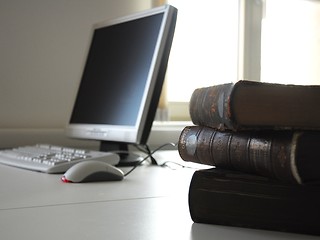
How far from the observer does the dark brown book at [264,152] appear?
0.46 metres

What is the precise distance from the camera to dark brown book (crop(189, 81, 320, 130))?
48 cm

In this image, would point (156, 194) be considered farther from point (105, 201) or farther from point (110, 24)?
point (110, 24)

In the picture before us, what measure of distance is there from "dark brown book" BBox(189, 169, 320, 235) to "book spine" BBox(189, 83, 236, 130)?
6cm

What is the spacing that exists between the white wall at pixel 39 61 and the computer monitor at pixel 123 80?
0.21m

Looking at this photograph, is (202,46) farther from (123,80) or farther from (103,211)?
(103,211)

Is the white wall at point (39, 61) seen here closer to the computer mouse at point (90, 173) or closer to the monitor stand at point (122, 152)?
the monitor stand at point (122, 152)

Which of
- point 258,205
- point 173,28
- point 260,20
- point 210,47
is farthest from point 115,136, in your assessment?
point 260,20

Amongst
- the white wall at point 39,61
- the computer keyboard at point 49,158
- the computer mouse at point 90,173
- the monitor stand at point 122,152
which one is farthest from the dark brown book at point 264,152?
→ the white wall at point 39,61

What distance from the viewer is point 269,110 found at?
0.49 m

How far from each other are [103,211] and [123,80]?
0.73 m

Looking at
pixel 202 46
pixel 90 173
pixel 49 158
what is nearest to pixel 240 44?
pixel 202 46

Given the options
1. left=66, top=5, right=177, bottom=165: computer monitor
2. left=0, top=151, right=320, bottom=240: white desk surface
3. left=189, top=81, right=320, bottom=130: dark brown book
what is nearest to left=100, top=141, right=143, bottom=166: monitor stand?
left=66, top=5, right=177, bottom=165: computer monitor

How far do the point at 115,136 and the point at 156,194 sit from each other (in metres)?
0.51

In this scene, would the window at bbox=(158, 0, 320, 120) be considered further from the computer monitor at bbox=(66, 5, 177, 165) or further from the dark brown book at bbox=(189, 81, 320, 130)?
the dark brown book at bbox=(189, 81, 320, 130)
